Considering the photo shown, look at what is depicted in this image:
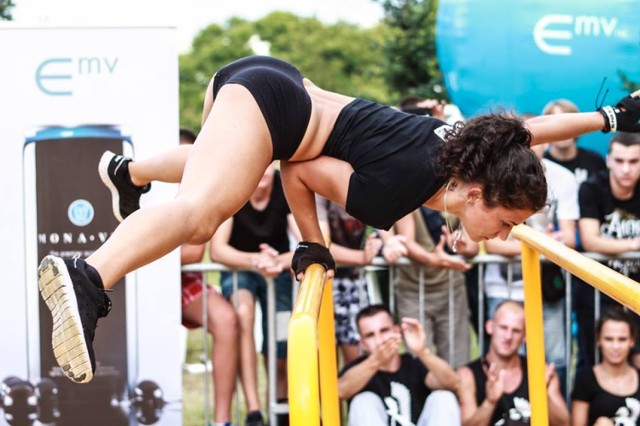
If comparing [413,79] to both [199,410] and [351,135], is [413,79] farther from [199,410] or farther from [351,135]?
[351,135]

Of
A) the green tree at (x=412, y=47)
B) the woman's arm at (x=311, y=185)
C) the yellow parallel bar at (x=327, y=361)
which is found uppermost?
the green tree at (x=412, y=47)

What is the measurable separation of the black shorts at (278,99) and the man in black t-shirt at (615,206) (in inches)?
87.6

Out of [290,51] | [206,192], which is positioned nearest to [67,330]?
[206,192]

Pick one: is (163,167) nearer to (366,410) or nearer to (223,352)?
(223,352)

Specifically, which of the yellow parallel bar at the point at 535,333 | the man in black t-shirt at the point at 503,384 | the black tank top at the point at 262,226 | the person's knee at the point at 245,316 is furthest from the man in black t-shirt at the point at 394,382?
the yellow parallel bar at the point at 535,333

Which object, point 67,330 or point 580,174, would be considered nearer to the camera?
point 67,330

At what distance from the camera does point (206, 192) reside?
2479mm

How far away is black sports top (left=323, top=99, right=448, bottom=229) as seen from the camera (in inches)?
110

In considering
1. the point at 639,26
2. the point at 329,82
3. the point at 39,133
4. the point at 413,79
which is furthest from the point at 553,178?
the point at 329,82

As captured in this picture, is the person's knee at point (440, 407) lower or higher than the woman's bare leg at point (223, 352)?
lower

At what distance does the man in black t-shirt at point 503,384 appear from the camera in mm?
4281

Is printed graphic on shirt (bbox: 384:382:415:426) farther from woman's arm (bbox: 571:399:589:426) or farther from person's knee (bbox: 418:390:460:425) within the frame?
woman's arm (bbox: 571:399:589:426)

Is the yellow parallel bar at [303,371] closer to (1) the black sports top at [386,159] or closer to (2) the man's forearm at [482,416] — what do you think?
(1) the black sports top at [386,159]

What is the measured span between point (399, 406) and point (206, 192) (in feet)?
6.88
